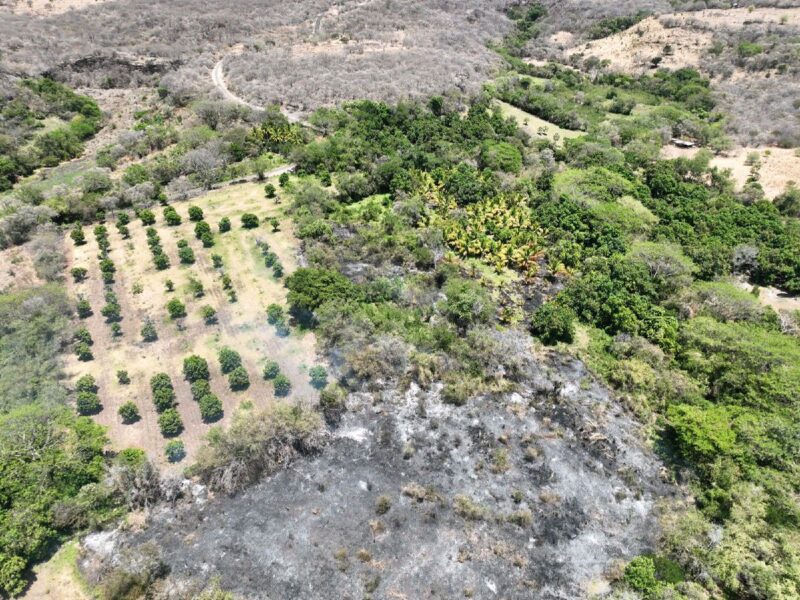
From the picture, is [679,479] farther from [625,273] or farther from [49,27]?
[49,27]

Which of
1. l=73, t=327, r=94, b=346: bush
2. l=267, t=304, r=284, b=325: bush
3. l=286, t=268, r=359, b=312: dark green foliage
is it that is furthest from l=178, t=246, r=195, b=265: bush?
l=267, t=304, r=284, b=325: bush

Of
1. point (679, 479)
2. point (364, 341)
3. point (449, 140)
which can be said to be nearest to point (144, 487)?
point (364, 341)

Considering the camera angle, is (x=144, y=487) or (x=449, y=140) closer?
(x=144, y=487)

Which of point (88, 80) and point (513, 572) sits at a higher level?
point (88, 80)

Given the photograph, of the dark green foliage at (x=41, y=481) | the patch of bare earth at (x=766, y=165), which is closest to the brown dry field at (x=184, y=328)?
the dark green foliage at (x=41, y=481)

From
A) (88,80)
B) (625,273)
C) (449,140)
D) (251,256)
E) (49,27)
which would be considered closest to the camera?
(625,273)

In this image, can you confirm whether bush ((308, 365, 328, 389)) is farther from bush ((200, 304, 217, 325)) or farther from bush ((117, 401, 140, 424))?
bush ((117, 401, 140, 424))

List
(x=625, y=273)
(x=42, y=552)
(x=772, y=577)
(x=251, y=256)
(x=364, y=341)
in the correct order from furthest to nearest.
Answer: (x=251, y=256)
(x=625, y=273)
(x=364, y=341)
(x=42, y=552)
(x=772, y=577)
